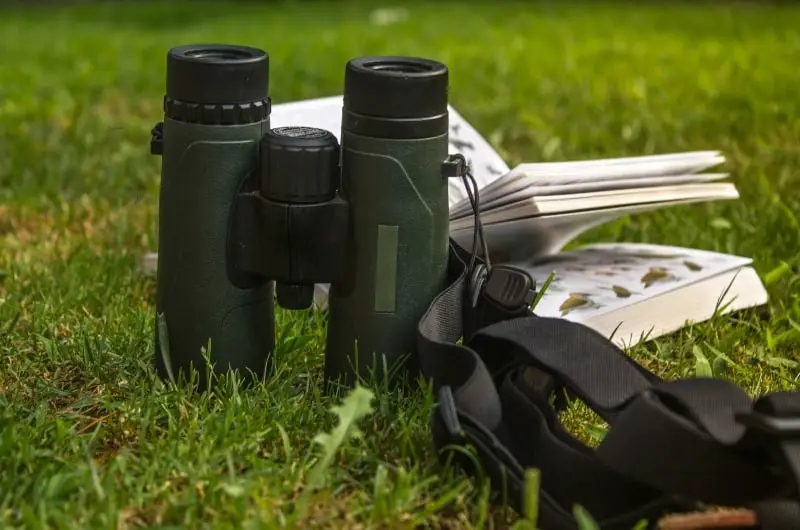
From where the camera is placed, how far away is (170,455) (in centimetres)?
146

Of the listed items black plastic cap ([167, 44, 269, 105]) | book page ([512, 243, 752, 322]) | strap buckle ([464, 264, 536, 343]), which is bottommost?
book page ([512, 243, 752, 322])

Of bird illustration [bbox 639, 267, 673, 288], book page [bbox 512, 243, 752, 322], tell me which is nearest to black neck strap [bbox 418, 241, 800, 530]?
book page [bbox 512, 243, 752, 322]

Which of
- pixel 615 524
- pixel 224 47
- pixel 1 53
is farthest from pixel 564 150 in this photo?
pixel 1 53

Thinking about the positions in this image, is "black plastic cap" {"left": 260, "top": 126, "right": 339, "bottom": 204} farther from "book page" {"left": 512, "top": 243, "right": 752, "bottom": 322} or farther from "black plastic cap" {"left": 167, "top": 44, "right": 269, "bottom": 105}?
"book page" {"left": 512, "top": 243, "right": 752, "bottom": 322}

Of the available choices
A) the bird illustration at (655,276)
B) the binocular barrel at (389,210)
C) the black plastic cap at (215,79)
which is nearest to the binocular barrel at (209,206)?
the black plastic cap at (215,79)

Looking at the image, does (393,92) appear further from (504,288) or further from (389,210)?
(504,288)

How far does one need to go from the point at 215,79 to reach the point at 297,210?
214 millimetres

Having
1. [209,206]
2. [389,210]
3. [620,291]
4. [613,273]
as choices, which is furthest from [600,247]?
[209,206]

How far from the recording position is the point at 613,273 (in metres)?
2.18

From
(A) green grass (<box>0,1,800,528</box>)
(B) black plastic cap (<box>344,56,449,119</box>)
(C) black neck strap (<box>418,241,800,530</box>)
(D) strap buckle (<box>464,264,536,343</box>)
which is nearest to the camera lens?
(C) black neck strap (<box>418,241,800,530</box>)

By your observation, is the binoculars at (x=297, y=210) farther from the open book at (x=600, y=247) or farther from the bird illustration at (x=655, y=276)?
the bird illustration at (x=655, y=276)

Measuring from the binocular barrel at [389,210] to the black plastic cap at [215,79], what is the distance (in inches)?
5.0

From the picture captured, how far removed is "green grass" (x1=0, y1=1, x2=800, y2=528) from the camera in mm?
1413

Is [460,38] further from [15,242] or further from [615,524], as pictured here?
[615,524]
